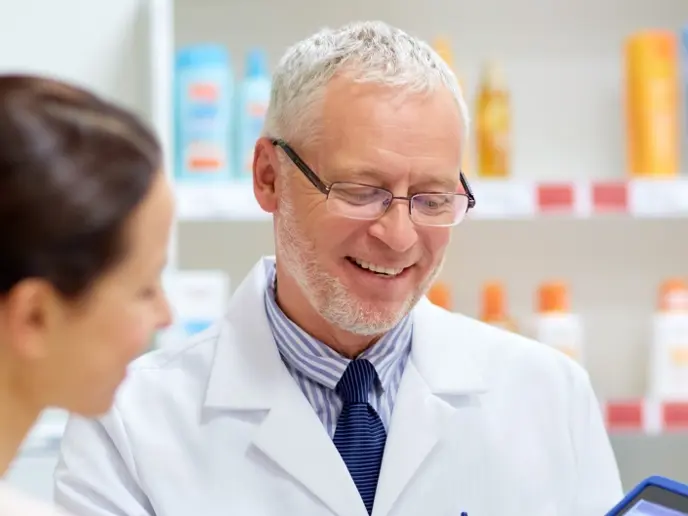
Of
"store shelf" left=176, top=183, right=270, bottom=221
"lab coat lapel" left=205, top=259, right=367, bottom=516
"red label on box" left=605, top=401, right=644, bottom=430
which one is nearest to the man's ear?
"lab coat lapel" left=205, top=259, right=367, bottom=516

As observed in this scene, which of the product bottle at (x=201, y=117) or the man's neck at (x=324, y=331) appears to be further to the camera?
the product bottle at (x=201, y=117)

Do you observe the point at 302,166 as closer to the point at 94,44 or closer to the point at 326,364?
the point at 326,364

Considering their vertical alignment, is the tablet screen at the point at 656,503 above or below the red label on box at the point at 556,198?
below

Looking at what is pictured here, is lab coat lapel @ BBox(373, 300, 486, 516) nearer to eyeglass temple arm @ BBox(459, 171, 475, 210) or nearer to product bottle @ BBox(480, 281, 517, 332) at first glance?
eyeglass temple arm @ BBox(459, 171, 475, 210)

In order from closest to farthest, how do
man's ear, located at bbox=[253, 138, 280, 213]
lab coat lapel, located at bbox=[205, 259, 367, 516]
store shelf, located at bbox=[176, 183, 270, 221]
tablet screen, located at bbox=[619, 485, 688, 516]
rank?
tablet screen, located at bbox=[619, 485, 688, 516]
lab coat lapel, located at bbox=[205, 259, 367, 516]
man's ear, located at bbox=[253, 138, 280, 213]
store shelf, located at bbox=[176, 183, 270, 221]

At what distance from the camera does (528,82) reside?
189cm

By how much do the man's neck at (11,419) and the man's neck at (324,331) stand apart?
1.73 feet

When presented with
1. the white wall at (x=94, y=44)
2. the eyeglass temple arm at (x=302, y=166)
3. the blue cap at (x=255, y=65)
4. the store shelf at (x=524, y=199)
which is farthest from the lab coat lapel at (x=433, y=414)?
the white wall at (x=94, y=44)

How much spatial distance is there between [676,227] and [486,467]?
102cm

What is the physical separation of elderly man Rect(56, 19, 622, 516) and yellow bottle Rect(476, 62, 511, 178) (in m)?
0.62

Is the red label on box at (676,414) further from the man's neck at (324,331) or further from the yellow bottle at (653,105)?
the man's neck at (324,331)

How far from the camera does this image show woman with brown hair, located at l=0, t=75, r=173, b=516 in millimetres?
514

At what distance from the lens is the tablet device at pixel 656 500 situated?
792 millimetres

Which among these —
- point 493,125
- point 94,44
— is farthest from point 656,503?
point 94,44
